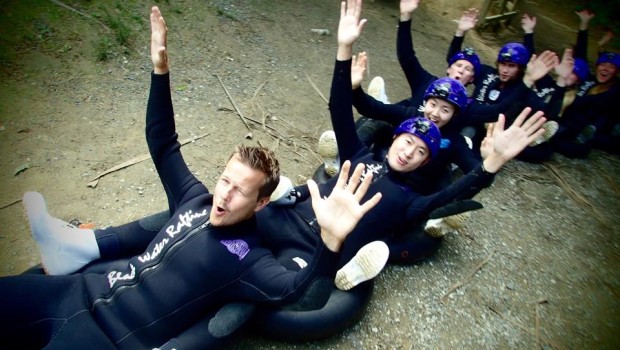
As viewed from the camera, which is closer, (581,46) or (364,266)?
(364,266)

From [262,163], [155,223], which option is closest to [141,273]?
[155,223]

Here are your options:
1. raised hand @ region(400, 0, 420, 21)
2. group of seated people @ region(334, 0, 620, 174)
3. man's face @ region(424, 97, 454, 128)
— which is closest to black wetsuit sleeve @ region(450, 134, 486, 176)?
group of seated people @ region(334, 0, 620, 174)

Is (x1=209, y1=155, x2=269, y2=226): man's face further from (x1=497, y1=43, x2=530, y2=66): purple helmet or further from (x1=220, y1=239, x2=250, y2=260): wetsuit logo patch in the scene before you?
(x1=497, y1=43, x2=530, y2=66): purple helmet

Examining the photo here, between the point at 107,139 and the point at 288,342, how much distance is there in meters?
2.95

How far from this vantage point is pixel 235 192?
2209 mm

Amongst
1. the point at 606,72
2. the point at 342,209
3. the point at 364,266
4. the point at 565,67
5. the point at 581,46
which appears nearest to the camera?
the point at 342,209

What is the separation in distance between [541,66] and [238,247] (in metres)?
4.09

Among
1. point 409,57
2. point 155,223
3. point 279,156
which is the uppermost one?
point 409,57

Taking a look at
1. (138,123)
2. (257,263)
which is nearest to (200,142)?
(138,123)

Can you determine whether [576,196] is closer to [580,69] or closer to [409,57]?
[580,69]

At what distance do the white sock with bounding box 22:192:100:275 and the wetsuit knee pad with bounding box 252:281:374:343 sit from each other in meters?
1.25

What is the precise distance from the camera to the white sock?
7.95 feet

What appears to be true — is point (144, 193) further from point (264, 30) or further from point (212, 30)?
point (264, 30)

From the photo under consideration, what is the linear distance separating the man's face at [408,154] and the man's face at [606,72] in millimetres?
4561
